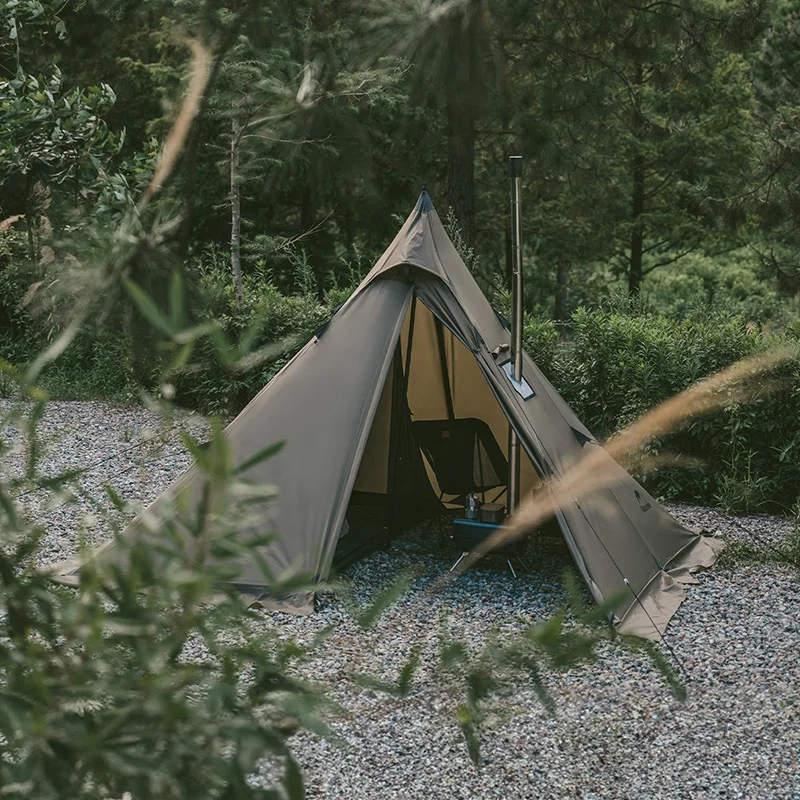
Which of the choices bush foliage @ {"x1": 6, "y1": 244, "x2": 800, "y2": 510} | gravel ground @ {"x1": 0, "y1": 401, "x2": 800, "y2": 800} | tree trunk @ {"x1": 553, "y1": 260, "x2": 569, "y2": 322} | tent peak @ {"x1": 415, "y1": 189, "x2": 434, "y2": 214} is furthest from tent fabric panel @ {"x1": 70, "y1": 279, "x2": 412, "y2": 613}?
tree trunk @ {"x1": 553, "y1": 260, "x2": 569, "y2": 322}

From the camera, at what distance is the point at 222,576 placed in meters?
0.77

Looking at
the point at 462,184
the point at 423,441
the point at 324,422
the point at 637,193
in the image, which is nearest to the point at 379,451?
the point at 423,441

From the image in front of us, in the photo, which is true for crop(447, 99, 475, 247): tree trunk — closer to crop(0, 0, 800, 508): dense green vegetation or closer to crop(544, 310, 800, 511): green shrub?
crop(0, 0, 800, 508): dense green vegetation

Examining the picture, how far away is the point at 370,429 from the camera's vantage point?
16.7 ft

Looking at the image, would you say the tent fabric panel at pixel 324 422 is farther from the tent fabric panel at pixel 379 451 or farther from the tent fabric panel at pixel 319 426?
the tent fabric panel at pixel 379 451

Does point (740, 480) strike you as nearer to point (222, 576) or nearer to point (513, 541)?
point (513, 541)

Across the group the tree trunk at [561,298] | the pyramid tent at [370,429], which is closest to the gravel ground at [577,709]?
the pyramid tent at [370,429]

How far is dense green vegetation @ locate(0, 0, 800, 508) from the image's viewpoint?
1.20 m

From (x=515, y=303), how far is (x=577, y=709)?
174cm

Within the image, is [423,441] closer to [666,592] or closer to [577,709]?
[666,592]

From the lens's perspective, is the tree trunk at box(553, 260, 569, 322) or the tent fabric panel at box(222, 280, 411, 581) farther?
the tree trunk at box(553, 260, 569, 322)

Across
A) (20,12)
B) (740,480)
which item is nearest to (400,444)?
(740,480)

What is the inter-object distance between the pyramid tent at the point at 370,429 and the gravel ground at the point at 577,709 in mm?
235

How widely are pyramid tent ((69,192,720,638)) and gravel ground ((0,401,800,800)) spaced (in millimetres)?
235
